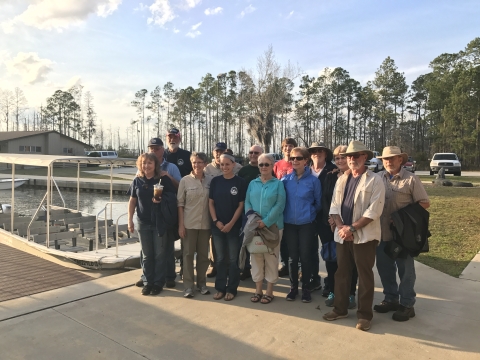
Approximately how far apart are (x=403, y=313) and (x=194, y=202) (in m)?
2.72

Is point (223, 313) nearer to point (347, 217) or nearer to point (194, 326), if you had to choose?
point (194, 326)

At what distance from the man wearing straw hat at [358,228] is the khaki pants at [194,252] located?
169 cm

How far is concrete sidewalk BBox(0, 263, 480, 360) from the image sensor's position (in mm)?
3268

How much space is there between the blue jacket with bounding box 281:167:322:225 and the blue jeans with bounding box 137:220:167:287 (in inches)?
66.3

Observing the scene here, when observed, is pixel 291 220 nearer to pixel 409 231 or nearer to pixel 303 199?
pixel 303 199

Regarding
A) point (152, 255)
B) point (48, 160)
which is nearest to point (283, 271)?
point (152, 255)

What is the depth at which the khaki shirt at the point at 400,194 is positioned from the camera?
3.88 m

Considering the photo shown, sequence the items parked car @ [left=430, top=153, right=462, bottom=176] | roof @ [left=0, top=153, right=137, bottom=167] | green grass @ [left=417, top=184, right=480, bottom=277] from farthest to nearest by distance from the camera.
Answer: parked car @ [left=430, top=153, right=462, bottom=176] → roof @ [left=0, top=153, right=137, bottom=167] → green grass @ [left=417, top=184, right=480, bottom=277]

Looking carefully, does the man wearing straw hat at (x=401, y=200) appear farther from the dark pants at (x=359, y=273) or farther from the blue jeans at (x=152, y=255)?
the blue jeans at (x=152, y=255)

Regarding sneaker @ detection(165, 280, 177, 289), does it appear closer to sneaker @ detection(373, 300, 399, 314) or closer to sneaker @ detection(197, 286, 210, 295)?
sneaker @ detection(197, 286, 210, 295)

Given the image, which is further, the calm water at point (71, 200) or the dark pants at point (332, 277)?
the calm water at point (71, 200)

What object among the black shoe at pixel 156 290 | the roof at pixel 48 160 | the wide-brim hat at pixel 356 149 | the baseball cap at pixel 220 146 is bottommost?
the black shoe at pixel 156 290

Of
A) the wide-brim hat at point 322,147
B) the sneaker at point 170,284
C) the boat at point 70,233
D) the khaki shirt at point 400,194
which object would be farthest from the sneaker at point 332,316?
the boat at point 70,233

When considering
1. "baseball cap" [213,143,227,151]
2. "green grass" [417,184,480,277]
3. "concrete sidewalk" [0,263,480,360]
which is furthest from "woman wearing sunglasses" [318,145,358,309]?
"green grass" [417,184,480,277]
